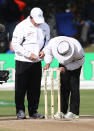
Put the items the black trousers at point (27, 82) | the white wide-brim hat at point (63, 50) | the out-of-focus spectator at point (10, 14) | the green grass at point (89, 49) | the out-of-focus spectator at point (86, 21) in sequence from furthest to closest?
the out-of-focus spectator at point (86, 21)
the green grass at point (89, 49)
the out-of-focus spectator at point (10, 14)
the black trousers at point (27, 82)
the white wide-brim hat at point (63, 50)

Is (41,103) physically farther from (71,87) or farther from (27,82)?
(71,87)

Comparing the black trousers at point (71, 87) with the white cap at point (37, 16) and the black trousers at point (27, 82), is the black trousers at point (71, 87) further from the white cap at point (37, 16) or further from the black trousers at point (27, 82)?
the white cap at point (37, 16)

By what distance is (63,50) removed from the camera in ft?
44.5

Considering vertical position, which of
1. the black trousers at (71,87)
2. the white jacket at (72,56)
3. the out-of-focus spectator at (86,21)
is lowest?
the black trousers at (71,87)

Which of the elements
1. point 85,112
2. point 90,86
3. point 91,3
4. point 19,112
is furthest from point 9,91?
point 91,3

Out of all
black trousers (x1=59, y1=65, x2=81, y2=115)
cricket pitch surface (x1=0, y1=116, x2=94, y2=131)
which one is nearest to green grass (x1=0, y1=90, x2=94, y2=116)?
black trousers (x1=59, y1=65, x2=81, y2=115)

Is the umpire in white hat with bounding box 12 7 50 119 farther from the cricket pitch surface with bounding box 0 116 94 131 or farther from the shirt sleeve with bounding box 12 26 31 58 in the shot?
the cricket pitch surface with bounding box 0 116 94 131

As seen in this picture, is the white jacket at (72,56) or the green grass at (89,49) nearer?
the white jacket at (72,56)

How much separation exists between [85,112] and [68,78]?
7.71 feet

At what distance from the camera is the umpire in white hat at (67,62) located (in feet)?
44.8

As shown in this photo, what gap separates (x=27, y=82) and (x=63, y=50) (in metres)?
1.22

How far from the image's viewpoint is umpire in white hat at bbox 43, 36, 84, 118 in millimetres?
13664

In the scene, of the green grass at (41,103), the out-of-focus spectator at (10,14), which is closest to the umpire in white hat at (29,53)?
the green grass at (41,103)

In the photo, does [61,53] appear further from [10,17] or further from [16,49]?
[10,17]
